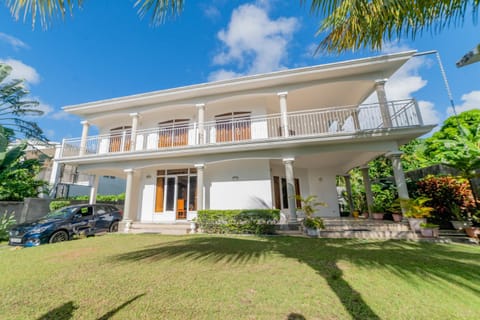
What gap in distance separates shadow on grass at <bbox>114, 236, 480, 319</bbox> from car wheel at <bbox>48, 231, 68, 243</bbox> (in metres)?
4.39

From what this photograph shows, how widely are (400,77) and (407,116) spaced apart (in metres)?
2.23

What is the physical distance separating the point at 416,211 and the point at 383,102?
14.4 feet

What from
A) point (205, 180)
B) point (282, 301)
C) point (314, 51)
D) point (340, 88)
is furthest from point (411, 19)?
point (205, 180)

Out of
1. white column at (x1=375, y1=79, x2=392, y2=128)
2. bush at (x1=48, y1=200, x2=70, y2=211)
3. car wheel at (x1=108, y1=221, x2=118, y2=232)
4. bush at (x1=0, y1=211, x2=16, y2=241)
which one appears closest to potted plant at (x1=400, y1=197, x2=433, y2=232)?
white column at (x1=375, y1=79, x2=392, y2=128)

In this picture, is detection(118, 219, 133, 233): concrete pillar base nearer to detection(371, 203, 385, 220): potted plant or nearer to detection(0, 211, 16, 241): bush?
detection(0, 211, 16, 241): bush

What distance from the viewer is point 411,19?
341 centimetres

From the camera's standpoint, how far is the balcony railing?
801 centimetres

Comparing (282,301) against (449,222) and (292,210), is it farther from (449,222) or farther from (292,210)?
(449,222)

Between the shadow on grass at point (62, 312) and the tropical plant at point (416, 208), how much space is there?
31.2ft

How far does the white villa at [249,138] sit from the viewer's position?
817cm

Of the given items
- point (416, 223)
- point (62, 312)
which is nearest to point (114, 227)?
point (62, 312)

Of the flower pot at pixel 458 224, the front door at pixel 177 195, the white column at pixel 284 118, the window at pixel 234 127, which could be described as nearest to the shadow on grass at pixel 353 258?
the flower pot at pixel 458 224

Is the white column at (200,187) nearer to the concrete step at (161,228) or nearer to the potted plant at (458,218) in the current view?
the concrete step at (161,228)

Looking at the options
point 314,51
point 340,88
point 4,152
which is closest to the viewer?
point 314,51
